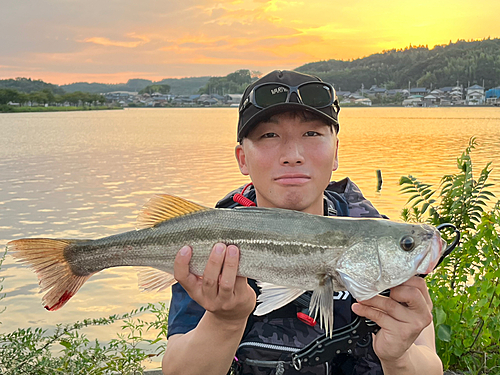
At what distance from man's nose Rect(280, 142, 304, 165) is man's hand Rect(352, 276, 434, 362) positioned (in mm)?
1209

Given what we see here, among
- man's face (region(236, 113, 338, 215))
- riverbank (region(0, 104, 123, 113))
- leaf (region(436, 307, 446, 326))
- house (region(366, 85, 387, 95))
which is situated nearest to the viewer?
man's face (region(236, 113, 338, 215))

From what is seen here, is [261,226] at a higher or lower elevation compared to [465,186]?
higher

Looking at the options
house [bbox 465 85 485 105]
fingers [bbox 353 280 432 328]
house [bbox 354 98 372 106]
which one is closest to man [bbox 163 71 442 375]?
fingers [bbox 353 280 432 328]

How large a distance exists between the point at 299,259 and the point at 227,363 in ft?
3.39

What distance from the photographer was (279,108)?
11.9 feet

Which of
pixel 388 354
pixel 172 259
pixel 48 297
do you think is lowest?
pixel 388 354

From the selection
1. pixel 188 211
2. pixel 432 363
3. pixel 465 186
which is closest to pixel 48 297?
pixel 188 211

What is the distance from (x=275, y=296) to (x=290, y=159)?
3.71 ft

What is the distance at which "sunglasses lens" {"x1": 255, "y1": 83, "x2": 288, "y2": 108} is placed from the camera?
3686 millimetres

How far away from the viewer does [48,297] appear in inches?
126

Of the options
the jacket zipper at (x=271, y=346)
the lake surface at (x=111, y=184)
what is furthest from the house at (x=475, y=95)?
the jacket zipper at (x=271, y=346)

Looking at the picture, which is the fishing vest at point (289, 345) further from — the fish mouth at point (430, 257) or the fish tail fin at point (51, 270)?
the fish tail fin at point (51, 270)

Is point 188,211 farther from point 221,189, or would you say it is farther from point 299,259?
point 221,189

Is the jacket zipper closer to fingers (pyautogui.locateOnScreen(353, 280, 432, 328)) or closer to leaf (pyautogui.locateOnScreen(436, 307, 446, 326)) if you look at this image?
fingers (pyautogui.locateOnScreen(353, 280, 432, 328))
